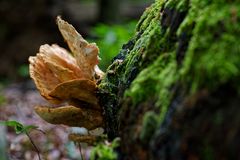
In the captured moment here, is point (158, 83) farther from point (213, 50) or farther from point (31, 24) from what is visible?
point (31, 24)

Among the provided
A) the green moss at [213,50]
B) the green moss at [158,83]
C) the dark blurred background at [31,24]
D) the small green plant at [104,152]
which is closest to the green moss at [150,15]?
the green moss at [158,83]

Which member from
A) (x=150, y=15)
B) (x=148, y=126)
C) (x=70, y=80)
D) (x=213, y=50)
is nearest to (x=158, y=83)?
(x=148, y=126)

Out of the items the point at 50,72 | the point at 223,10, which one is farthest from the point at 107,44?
the point at 223,10

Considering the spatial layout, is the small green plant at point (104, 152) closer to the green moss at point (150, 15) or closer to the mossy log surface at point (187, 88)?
the mossy log surface at point (187, 88)

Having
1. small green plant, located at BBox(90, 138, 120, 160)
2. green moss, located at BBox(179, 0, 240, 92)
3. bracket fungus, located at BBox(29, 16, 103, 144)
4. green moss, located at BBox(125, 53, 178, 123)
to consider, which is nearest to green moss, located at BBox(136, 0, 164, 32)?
bracket fungus, located at BBox(29, 16, 103, 144)

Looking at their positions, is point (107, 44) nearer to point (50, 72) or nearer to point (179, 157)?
point (50, 72)

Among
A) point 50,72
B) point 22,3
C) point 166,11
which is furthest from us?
point 22,3
